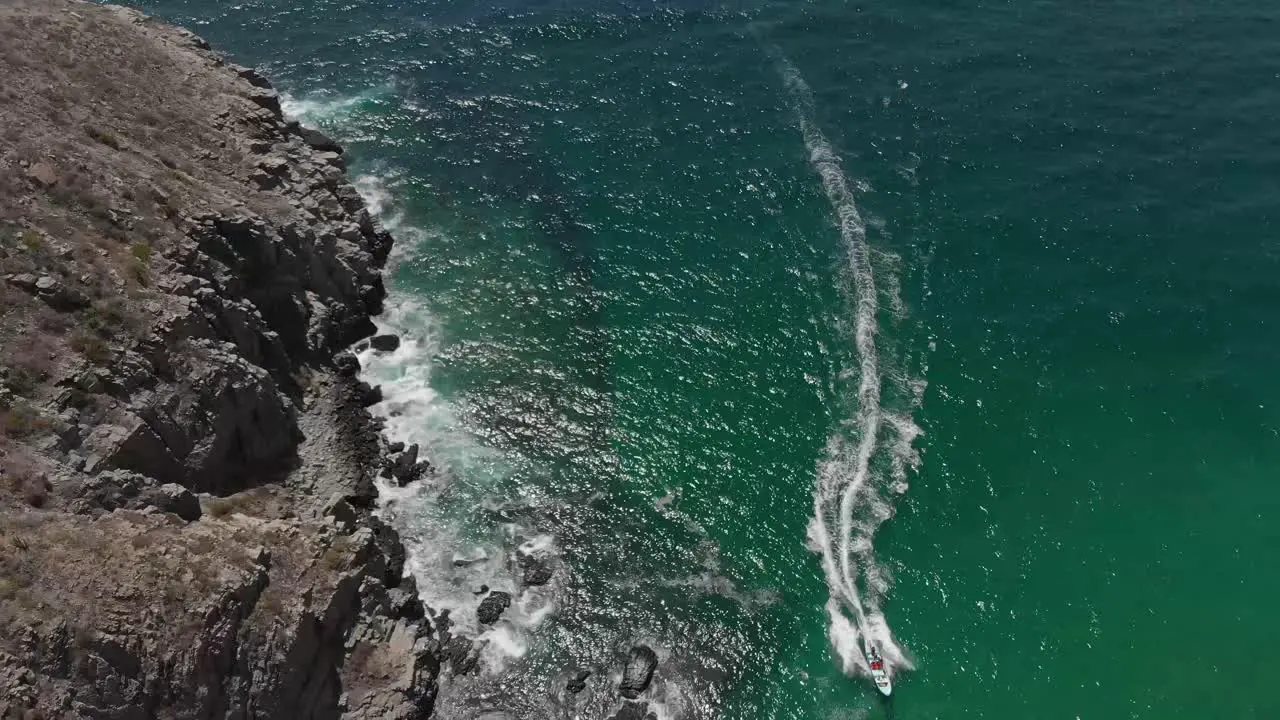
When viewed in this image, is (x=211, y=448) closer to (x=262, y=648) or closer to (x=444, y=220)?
(x=262, y=648)

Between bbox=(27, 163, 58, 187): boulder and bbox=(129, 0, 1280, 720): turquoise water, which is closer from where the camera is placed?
bbox=(27, 163, 58, 187): boulder

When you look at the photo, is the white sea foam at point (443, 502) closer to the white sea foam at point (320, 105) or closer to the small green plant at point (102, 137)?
the small green plant at point (102, 137)

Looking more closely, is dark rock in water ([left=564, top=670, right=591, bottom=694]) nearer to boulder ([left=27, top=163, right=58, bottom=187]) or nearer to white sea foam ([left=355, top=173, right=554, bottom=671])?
white sea foam ([left=355, top=173, right=554, bottom=671])

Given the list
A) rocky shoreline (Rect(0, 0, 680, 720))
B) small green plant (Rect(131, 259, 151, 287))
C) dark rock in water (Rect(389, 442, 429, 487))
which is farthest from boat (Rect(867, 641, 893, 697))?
small green plant (Rect(131, 259, 151, 287))

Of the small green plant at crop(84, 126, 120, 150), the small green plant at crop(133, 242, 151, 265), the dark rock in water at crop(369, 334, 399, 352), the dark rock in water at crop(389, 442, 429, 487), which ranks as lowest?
the dark rock in water at crop(389, 442, 429, 487)

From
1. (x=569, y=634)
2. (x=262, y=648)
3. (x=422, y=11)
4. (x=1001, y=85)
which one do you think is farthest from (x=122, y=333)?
(x=1001, y=85)

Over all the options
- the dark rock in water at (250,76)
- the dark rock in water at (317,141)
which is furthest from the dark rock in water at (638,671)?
the dark rock in water at (250,76)


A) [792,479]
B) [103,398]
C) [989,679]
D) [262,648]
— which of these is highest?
[103,398]
